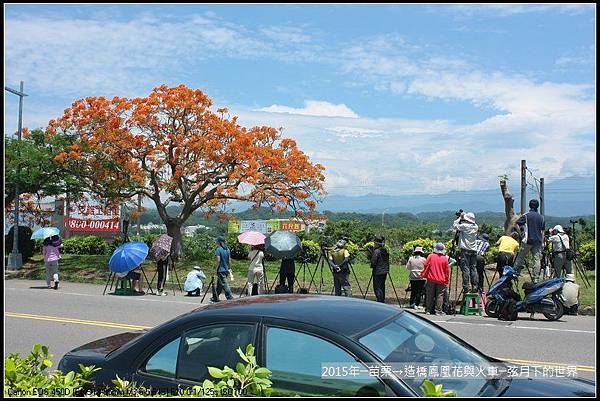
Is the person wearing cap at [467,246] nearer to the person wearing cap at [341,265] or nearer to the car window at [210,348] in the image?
the person wearing cap at [341,265]

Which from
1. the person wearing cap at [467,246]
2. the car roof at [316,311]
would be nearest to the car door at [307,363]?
the car roof at [316,311]

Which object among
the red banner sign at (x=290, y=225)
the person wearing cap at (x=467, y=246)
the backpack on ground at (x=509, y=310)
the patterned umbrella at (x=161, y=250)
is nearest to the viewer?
the backpack on ground at (x=509, y=310)

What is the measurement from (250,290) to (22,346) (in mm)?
6940

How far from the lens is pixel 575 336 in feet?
34.7

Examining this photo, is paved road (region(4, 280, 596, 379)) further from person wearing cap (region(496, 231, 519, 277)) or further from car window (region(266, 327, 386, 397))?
car window (region(266, 327, 386, 397))

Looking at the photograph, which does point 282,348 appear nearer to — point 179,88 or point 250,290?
point 250,290

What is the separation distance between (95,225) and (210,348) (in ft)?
109

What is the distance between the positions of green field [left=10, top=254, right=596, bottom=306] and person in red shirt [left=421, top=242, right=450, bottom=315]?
6.99 ft

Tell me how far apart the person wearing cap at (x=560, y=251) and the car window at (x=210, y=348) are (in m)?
12.7

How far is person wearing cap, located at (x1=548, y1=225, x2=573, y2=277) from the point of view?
15.0 m

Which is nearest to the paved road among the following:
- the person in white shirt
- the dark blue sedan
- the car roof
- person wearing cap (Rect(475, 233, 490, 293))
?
the person in white shirt

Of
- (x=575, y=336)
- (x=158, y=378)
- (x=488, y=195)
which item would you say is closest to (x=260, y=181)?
(x=575, y=336)

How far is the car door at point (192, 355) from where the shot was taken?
4.23 metres

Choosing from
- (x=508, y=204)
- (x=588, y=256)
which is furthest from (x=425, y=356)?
(x=508, y=204)
